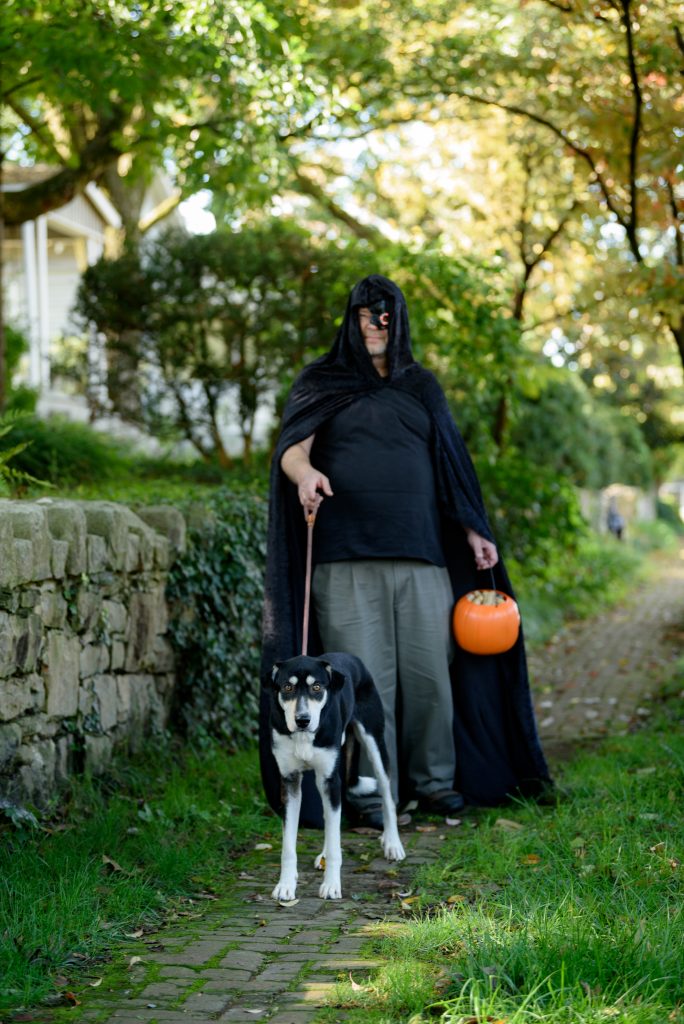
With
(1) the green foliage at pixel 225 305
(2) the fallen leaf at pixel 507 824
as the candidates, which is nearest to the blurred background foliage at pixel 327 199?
(1) the green foliage at pixel 225 305

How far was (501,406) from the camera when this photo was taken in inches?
561

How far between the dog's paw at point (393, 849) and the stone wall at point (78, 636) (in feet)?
4.64

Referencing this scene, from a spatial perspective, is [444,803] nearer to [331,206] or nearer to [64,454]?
[64,454]

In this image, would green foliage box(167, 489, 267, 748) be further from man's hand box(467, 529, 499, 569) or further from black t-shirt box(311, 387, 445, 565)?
man's hand box(467, 529, 499, 569)

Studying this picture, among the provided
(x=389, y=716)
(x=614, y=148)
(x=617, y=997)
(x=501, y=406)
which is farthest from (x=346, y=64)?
(x=617, y=997)

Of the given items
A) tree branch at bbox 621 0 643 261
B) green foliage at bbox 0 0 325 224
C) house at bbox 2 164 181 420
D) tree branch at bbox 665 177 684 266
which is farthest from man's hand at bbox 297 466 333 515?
house at bbox 2 164 181 420

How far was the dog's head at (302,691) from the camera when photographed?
4.31 m

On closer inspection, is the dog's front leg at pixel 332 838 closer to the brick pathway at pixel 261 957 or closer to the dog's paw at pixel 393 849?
the brick pathway at pixel 261 957

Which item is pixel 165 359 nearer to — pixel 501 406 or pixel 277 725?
pixel 501 406

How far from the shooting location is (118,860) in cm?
471

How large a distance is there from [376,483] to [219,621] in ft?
6.11

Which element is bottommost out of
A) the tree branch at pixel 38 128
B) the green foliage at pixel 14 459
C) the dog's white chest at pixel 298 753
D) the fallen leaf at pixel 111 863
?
the fallen leaf at pixel 111 863

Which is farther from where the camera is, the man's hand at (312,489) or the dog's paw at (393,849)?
the man's hand at (312,489)

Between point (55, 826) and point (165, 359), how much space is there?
22.3 ft
